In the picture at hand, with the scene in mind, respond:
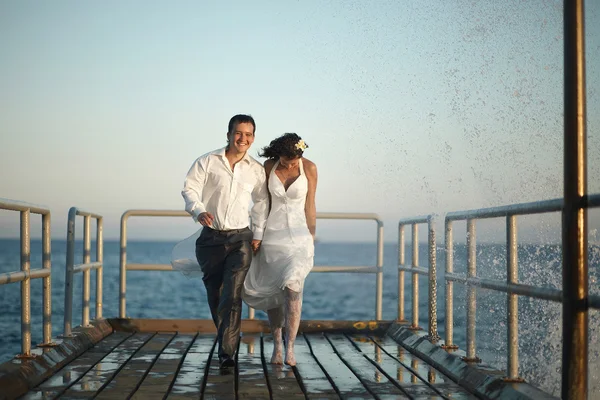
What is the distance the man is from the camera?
6.61m

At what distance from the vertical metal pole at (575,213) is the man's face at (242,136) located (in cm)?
277

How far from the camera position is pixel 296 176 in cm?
686

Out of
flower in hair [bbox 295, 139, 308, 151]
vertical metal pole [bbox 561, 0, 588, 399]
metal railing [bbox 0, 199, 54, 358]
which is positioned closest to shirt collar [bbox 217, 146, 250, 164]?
flower in hair [bbox 295, 139, 308, 151]

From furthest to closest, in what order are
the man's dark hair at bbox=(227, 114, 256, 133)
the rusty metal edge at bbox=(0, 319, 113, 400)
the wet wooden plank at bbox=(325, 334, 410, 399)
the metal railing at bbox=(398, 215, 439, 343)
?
the metal railing at bbox=(398, 215, 439, 343) → the man's dark hair at bbox=(227, 114, 256, 133) → the wet wooden plank at bbox=(325, 334, 410, 399) → the rusty metal edge at bbox=(0, 319, 113, 400)

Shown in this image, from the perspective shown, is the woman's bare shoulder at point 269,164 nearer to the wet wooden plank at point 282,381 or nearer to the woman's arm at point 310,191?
the woman's arm at point 310,191

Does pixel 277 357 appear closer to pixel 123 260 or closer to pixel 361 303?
pixel 123 260

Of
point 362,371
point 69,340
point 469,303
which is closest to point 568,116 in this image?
point 469,303

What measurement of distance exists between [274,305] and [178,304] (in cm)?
3821

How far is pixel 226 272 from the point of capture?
6.69 m

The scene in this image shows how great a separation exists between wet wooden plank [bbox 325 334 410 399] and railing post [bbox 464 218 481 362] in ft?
1.91

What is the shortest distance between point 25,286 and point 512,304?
2.82m

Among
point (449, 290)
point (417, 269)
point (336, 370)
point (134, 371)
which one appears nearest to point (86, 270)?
point (134, 371)

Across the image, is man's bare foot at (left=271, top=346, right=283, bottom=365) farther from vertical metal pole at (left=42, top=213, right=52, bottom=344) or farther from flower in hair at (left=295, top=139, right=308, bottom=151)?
vertical metal pole at (left=42, top=213, right=52, bottom=344)

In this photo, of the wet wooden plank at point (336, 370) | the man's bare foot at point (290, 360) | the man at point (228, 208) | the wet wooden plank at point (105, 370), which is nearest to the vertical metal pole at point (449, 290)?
the wet wooden plank at point (336, 370)
